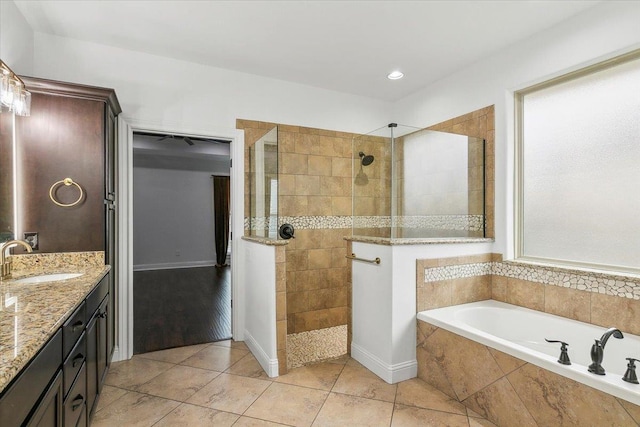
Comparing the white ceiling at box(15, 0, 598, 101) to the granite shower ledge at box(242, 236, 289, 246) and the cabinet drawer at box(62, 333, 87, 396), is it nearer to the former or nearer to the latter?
the granite shower ledge at box(242, 236, 289, 246)

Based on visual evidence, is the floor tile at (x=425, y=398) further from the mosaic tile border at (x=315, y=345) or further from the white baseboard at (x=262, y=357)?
the white baseboard at (x=262, y=357)

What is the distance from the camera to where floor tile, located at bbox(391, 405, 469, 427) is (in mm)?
1896

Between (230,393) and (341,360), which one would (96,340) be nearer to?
(230,393)

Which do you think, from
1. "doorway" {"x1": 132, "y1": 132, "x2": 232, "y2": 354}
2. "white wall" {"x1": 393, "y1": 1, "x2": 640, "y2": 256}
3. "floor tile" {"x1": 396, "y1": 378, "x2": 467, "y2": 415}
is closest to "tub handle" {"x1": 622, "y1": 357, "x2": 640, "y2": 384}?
"floor tile" {"x1": 396, "y1": 378, "x2": 467, "y2": 415}

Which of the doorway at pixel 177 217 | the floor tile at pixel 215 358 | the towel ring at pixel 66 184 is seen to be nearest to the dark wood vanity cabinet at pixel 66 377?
the towel ring at pixel 66 184

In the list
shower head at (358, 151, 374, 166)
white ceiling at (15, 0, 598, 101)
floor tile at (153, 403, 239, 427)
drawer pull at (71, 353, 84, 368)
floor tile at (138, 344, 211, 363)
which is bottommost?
floor tile at (153, 403, 239, 427)

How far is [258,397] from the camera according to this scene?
2.17 metres

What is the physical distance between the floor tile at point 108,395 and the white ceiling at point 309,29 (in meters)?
2.59

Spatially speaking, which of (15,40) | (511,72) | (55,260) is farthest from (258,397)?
(511,72)

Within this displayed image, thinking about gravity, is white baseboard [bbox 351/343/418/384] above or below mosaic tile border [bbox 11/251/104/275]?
below

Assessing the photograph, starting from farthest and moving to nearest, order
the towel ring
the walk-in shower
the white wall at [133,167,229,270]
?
the white wall at [133,167,229,270] → the walk-in shower → the towel ring

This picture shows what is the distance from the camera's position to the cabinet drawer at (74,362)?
1.28m

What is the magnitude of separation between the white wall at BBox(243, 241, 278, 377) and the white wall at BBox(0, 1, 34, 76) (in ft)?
6.67

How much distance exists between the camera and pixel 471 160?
117 inches
